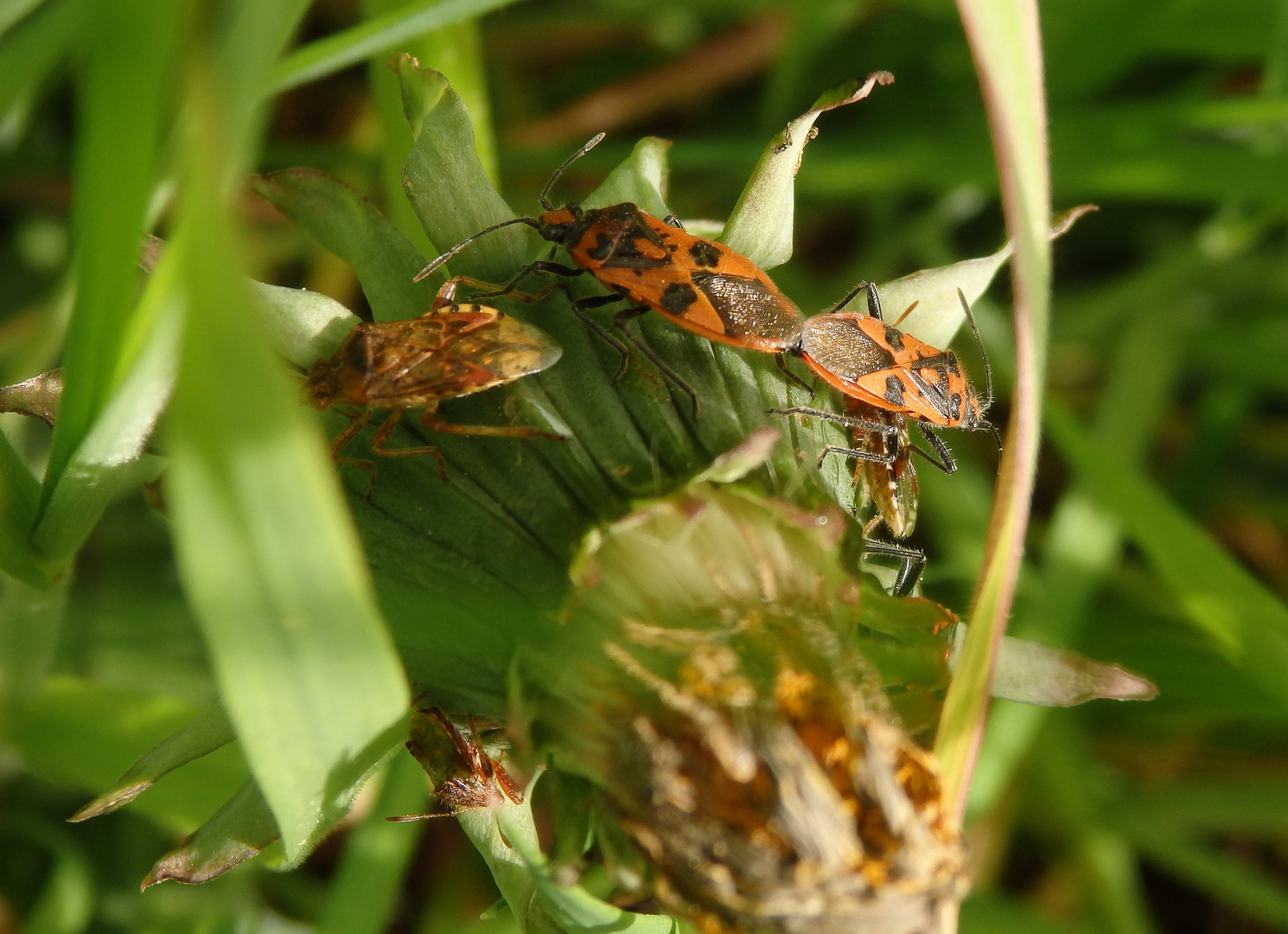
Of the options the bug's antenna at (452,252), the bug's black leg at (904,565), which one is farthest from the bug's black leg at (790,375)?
the bug's antenna at (452,252)

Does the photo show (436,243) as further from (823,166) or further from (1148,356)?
(1148,356)

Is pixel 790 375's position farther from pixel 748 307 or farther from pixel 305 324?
pixel 305 324

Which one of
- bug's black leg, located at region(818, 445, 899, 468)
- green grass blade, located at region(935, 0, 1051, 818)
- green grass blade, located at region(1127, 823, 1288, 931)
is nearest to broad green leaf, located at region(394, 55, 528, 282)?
bug's black leg, located at region(818, 445, 899, 468)

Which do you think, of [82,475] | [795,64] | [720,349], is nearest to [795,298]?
[795,64]

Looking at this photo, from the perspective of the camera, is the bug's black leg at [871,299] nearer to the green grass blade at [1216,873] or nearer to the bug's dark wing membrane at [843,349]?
the bug's dark wing membrane at [843,349]

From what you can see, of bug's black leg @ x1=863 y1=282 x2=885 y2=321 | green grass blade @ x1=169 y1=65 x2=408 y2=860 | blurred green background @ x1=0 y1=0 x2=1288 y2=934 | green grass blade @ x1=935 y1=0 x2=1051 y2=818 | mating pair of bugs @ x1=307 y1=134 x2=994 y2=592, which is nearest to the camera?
green grass blade @ x1=169 y1=65 x2=408 y2=860

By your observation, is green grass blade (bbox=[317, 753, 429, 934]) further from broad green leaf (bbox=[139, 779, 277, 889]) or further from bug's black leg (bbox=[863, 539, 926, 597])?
bug's black leg (bbox=[863, 539, 926, 597])
